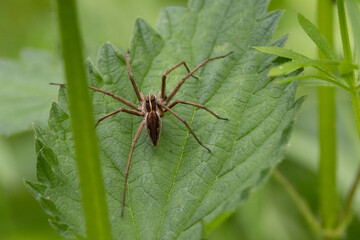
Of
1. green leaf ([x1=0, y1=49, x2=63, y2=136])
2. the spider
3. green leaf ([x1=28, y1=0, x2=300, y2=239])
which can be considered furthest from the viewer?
green leaf ([x1=0, y1=49, x2=63, y2=136])

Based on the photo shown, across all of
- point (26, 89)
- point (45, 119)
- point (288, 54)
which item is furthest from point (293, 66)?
point (26, 89)

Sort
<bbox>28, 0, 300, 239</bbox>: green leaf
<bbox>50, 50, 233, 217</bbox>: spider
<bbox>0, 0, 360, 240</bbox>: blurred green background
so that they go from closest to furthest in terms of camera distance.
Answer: <bbox>28, 0, 300, 239</bbox>: green leaf, <bbox>50, 50, 233, 217</bbox>: spider, <bbox>0, 0, 360, 240</bbox>: blurred green background

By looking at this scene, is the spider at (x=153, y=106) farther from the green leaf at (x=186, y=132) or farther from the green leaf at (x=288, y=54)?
the green leaf at (x=288, y=54)

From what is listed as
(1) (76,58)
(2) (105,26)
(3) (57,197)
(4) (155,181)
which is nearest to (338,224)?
(4) (155,181)

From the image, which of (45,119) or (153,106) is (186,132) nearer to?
(153,106)

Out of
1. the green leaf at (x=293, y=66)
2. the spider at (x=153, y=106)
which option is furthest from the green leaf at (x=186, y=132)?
the green leaf at (x=293, y=66)

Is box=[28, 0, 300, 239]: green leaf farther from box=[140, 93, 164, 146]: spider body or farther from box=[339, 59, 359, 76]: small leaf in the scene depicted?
box=[339, 59, 359, 76]: small leaf

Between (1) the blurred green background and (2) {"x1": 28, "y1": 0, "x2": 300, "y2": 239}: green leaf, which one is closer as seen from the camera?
(2) {"x1": 28, "y1": 0, "x2": 300, "y2": 239}: green leaf

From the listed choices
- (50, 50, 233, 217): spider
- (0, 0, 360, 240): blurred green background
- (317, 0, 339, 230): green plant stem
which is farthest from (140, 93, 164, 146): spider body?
(0, 0, 360, 240): blurred green background
